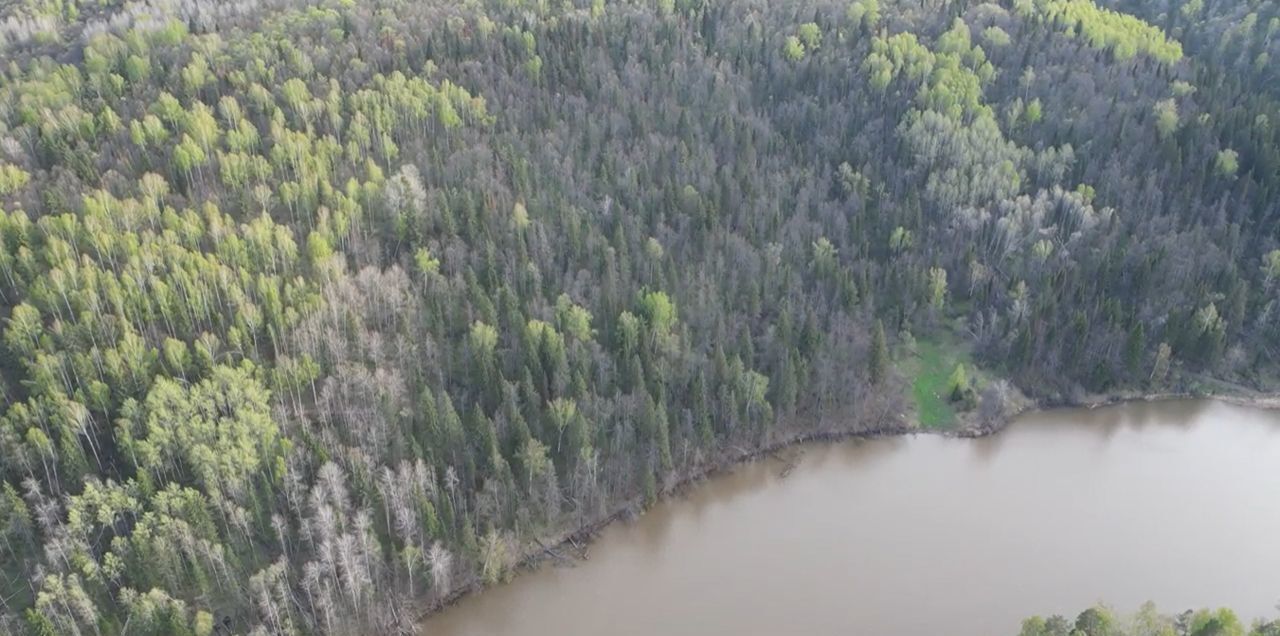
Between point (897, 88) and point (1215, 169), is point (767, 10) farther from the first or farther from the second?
point (1215, 169)

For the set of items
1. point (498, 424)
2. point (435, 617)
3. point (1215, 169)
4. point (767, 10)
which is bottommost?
point (435, 617)

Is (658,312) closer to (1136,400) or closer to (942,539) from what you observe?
(942,539)

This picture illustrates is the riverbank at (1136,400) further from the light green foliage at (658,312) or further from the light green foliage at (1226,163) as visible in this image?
the light green foliage at (658,312)

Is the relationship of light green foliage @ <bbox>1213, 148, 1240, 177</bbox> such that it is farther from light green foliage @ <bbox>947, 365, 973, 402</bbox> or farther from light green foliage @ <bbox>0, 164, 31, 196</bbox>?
light green foliage @ <bbox>0, 164, 31, 196</bbox>

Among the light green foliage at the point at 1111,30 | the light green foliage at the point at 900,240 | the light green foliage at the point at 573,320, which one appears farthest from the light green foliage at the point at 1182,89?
the light green foliage at the point at 573,320

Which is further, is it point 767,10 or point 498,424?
point 767,10

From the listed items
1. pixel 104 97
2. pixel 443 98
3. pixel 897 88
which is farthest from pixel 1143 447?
pixel 104 97

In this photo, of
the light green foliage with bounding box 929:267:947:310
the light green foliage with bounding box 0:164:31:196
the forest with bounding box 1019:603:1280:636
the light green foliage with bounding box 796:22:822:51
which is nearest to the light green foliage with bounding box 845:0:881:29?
the light green foliage with bounding box 796:22:822:51
